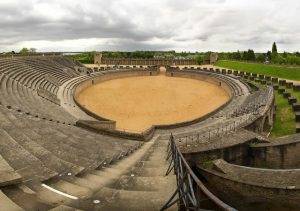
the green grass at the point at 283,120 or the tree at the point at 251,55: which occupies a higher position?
the tree at the point at 251,55

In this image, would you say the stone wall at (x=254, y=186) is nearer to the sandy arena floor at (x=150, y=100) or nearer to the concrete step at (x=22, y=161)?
the concrete step at (x=22, y=161)

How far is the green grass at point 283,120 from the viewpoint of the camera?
2688 centimetres

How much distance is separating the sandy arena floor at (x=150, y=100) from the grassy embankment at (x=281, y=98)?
305 inches

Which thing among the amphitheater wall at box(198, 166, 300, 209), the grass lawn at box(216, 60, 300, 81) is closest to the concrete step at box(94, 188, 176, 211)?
the amphitheater wall at box(198, 166, 300, 209)

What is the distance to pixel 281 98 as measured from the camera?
3800 centimetres

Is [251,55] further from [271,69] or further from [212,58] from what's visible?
[271,69]

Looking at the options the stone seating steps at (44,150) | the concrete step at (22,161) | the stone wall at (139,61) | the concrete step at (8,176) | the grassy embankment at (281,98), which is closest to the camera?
the concrete step at (8,176)

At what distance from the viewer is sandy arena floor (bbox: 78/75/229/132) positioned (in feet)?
118

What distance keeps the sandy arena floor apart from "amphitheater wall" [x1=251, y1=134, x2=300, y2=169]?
536 inches

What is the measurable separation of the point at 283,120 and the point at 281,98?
8810 millimetres

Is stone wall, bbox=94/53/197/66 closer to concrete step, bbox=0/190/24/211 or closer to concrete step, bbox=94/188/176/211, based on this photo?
concrete step, bbox=94/188/176/211

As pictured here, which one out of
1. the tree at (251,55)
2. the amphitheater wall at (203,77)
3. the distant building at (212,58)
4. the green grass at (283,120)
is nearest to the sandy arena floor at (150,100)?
the amphitheater wall at (203,77)

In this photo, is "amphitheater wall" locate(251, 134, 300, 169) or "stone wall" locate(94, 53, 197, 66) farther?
"stone wall" locate(94, 53, 197, 66)

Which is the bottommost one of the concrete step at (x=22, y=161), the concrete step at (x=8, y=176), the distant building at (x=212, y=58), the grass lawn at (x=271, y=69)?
the concrete step at (x=22, y=161)
